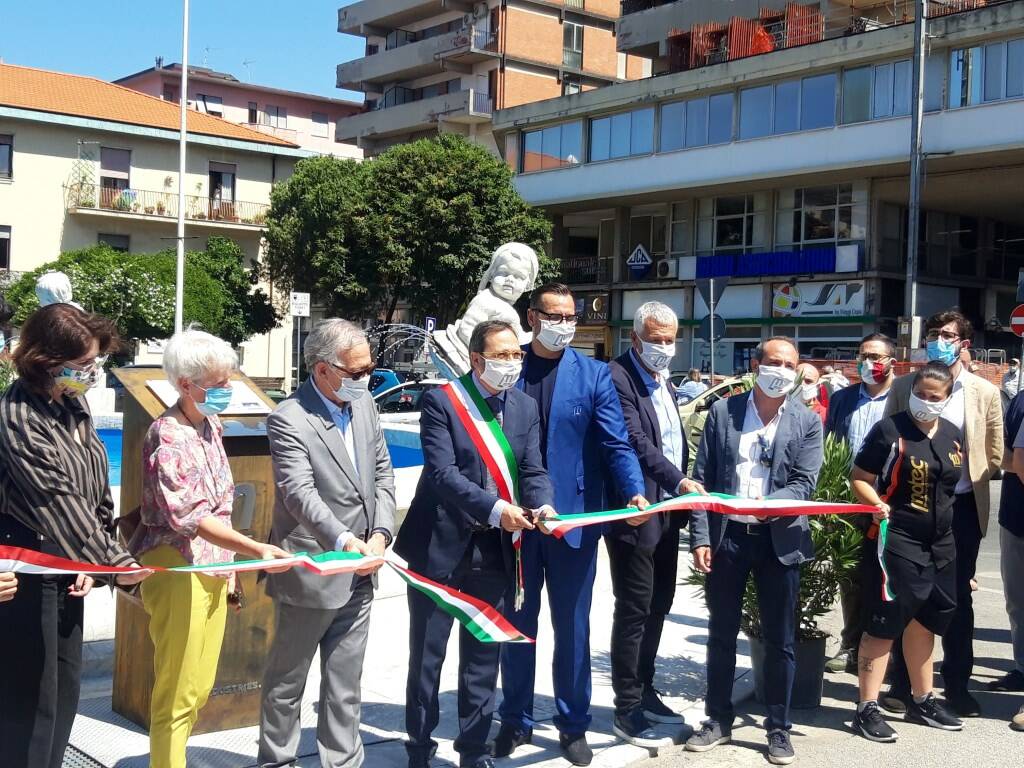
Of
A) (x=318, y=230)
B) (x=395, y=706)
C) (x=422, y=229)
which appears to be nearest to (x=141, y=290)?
(x=318, y=230)

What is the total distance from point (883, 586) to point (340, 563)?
2.97 metres

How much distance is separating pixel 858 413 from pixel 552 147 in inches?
1526

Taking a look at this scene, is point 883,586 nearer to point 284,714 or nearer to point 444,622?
point 444,622

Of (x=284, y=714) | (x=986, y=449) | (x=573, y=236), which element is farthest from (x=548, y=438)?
(x=573, y=236)

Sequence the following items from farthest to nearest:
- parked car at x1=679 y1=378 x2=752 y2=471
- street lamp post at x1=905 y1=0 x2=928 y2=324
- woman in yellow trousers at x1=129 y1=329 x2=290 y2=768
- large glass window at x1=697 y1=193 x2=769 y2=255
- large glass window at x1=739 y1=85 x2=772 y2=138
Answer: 1. large glass window at x1=697 y1=193 x2=769 y2=255
2. large glass window at x1=739 y1=85 x2=772 y2=138
3. street lamp post at x1=905 y1=0 x2=928 y2=324
4. parked car at x1=679 y1=378 x2=752 y2=471
5. woman in yellow trousers at x1=129 y1=329 x2=290 y2=768

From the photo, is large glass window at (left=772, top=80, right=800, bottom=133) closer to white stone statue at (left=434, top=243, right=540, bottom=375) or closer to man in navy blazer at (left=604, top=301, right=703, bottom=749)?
white stone statue at (left=434, top=243, right=540, bottom=375)

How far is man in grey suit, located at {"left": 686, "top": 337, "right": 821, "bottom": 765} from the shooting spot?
17.9 ft

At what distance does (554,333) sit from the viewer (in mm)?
5391

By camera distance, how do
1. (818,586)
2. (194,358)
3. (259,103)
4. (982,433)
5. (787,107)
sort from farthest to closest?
(259,103) → (787,107) → (982,433) → (818,586) → (194,358)

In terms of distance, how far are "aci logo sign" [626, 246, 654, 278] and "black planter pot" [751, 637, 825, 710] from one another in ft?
124

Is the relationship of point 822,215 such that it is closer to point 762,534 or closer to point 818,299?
point 818,299

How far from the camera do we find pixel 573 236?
48250 mm

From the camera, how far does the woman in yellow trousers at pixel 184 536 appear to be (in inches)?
162

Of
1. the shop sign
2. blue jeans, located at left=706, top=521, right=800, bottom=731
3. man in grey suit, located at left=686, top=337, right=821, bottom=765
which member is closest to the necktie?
man in grey suit, located at left=686, top=337, right=821, bottom=765
